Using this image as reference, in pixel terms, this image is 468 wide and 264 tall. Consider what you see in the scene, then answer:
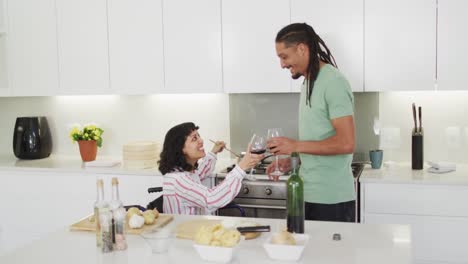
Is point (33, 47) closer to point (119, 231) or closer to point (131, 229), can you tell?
point (131, 229)

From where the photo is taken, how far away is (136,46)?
3.96 meters

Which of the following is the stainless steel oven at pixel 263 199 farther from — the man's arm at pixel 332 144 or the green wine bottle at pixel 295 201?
the green wine bottle at pixel 295 201

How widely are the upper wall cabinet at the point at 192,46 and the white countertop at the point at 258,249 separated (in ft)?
5.83

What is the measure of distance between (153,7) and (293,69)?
5.24 ft

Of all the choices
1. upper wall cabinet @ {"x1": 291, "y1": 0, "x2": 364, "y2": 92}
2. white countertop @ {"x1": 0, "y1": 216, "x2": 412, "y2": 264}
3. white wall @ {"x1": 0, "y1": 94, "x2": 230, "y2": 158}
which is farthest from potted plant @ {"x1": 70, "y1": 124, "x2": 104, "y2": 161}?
white countertop @ {"x1": 0, "y1": 216, "x2": 412, "y2": 264}

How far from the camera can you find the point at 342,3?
3.52 m

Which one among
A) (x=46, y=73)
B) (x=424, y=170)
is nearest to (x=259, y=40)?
(x=424, y=170)

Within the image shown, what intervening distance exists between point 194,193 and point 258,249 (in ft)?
2.23

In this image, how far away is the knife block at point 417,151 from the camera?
3.55 m

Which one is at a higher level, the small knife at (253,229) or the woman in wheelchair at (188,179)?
the woman in wheelchair at (188,179)

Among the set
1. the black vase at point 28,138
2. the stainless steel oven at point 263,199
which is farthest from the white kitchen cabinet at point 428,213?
the black vase at point 28,138

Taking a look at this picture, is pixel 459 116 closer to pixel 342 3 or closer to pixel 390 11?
pixel 390 11

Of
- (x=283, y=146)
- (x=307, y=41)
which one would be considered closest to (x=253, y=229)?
(x=283, y=146)

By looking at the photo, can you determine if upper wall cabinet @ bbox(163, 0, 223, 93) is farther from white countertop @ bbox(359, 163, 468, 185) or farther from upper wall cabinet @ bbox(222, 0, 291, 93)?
white countertop @ bbox(359, 163, 468, 185)
